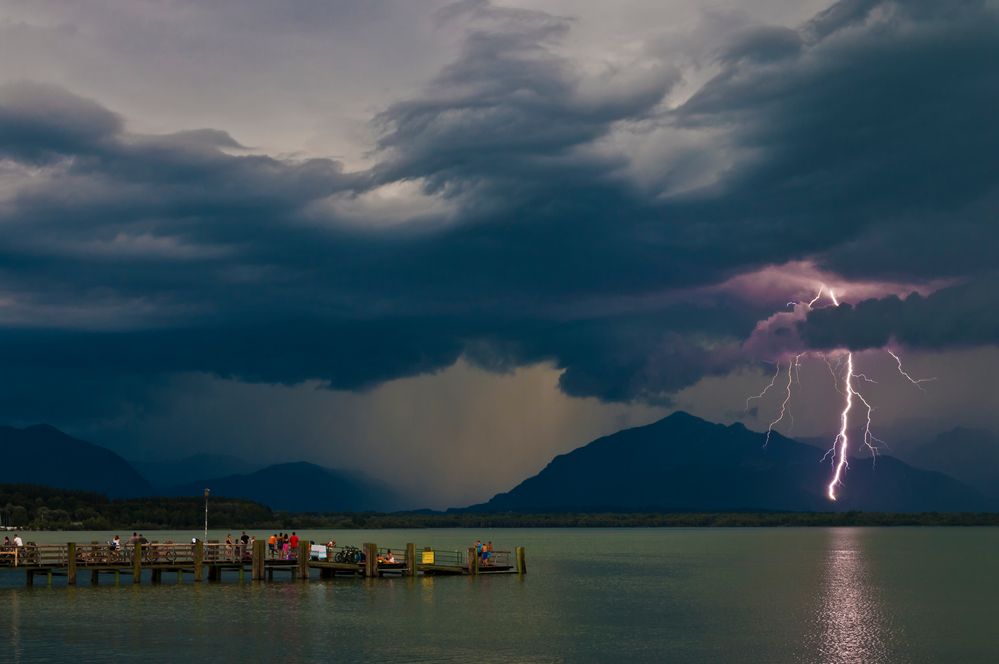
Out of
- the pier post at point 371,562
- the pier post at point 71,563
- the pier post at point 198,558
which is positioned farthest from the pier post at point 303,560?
the pier post at point 71,563

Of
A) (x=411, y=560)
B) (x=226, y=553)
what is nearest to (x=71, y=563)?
(x=226, y=553)

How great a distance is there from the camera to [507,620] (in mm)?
68938

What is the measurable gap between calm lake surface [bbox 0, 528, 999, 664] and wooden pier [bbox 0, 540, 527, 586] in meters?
1.36

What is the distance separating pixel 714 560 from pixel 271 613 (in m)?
94.2

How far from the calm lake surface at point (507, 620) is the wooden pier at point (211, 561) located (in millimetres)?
1358

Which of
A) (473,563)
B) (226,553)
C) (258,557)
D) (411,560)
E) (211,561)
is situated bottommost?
(473,563)

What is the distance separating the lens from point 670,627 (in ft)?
224

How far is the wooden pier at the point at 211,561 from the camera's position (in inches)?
3317

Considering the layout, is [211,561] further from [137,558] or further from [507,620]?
[507,620]

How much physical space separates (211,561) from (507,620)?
29.3 meters

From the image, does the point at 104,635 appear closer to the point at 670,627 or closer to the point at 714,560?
the point at 670,627

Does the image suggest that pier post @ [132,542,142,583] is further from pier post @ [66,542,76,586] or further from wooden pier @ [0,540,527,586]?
pier post @ [66,542,76,586]

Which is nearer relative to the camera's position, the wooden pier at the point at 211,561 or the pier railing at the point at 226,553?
the wooden pier at the point at 211,561

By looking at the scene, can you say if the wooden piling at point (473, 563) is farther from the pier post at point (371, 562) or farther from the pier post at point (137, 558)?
the pier post at point (137, 558)
